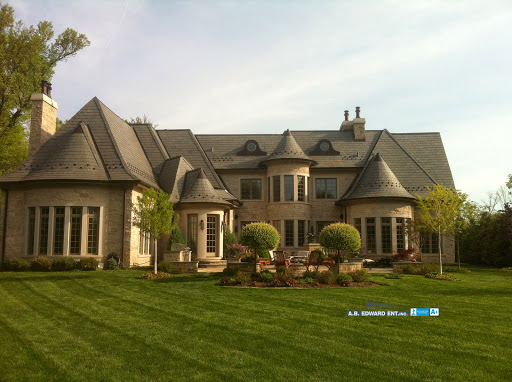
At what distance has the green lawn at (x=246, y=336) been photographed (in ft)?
20.8

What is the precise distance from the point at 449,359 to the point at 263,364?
310 cm

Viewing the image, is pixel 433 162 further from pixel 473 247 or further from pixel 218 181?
pixel 218 181

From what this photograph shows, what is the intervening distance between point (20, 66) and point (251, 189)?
1764 cm

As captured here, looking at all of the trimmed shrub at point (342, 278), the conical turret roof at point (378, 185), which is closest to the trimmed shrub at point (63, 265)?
the trimmed shrub at point (342, 278)

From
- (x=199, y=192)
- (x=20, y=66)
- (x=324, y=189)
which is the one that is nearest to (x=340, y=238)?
(x=199, y=192)

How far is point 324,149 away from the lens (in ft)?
104

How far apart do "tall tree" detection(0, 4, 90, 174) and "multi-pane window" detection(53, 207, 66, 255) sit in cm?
1161

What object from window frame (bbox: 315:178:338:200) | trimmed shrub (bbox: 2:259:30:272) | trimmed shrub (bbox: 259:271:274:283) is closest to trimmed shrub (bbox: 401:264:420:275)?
trimmed shrub (bbox: 259:271:274:283)

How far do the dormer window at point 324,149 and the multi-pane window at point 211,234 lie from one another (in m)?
11.5

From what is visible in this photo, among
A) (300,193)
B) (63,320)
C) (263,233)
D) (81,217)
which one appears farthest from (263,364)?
(300,193)

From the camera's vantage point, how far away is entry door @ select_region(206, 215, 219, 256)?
23.2 metres

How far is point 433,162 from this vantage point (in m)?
30.4

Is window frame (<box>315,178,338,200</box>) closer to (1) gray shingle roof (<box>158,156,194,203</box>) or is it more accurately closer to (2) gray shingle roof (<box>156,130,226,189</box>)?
(2) gray shingle roof (<box>156,130,226,189</box>)

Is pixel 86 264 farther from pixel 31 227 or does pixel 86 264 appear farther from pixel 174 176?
pixel 174 176
